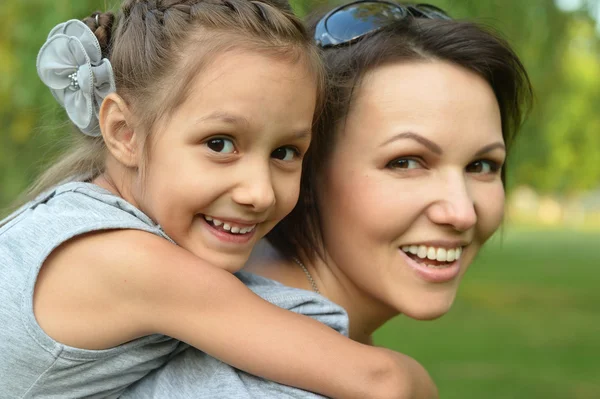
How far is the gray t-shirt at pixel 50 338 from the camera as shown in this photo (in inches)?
80.9

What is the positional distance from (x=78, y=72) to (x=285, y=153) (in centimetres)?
66

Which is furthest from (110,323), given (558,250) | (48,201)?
(558,250)

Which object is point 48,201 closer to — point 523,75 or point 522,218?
point 523,75

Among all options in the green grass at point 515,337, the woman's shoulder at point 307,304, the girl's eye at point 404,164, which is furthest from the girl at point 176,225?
the green grass at point 515,337

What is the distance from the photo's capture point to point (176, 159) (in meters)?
2.17

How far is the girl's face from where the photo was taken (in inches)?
84.4

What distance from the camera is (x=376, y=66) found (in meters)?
2.61

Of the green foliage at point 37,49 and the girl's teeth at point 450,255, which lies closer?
the girl's teeth at point 450,255

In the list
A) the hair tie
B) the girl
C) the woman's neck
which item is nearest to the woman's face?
the woman's neck

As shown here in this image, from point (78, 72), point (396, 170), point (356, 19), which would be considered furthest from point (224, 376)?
point (356, 19)

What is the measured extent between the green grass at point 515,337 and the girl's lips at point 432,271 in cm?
372

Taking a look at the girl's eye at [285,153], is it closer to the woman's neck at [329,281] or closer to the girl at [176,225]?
the girl at [176,225]

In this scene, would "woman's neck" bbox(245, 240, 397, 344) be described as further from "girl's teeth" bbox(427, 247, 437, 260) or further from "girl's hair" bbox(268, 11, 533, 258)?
"girl's teeth" bbox(427, 247, 437, 260)

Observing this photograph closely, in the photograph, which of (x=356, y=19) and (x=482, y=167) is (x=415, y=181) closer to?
(x=482, y=167)
